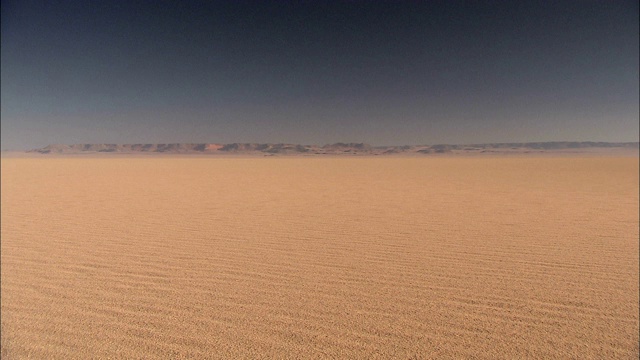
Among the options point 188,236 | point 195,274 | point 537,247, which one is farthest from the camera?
point 188,236

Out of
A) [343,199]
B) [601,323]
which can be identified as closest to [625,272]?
[601,323]

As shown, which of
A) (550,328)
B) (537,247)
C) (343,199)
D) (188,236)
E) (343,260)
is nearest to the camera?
(550,328)

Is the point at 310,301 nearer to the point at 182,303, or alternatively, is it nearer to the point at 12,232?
the point at 182,303

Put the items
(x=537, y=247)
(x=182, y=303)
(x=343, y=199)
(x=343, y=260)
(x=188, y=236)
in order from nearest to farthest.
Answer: (x=182, y=303) < (x=343, y=260) < (x=537, y=247) < (x=188, y=236) < (x=343, y=199)

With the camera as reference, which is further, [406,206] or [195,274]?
[406,206]

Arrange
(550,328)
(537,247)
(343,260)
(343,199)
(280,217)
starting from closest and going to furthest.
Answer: (550,328), (343,260), (537,247), (280,217), (343,199)

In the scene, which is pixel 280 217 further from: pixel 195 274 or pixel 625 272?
pixel 625 272

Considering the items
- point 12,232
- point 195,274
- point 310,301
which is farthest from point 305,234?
point 12,232

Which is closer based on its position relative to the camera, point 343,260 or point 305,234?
point 343,260

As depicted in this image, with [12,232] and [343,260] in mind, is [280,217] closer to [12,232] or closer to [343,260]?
[343,260]
